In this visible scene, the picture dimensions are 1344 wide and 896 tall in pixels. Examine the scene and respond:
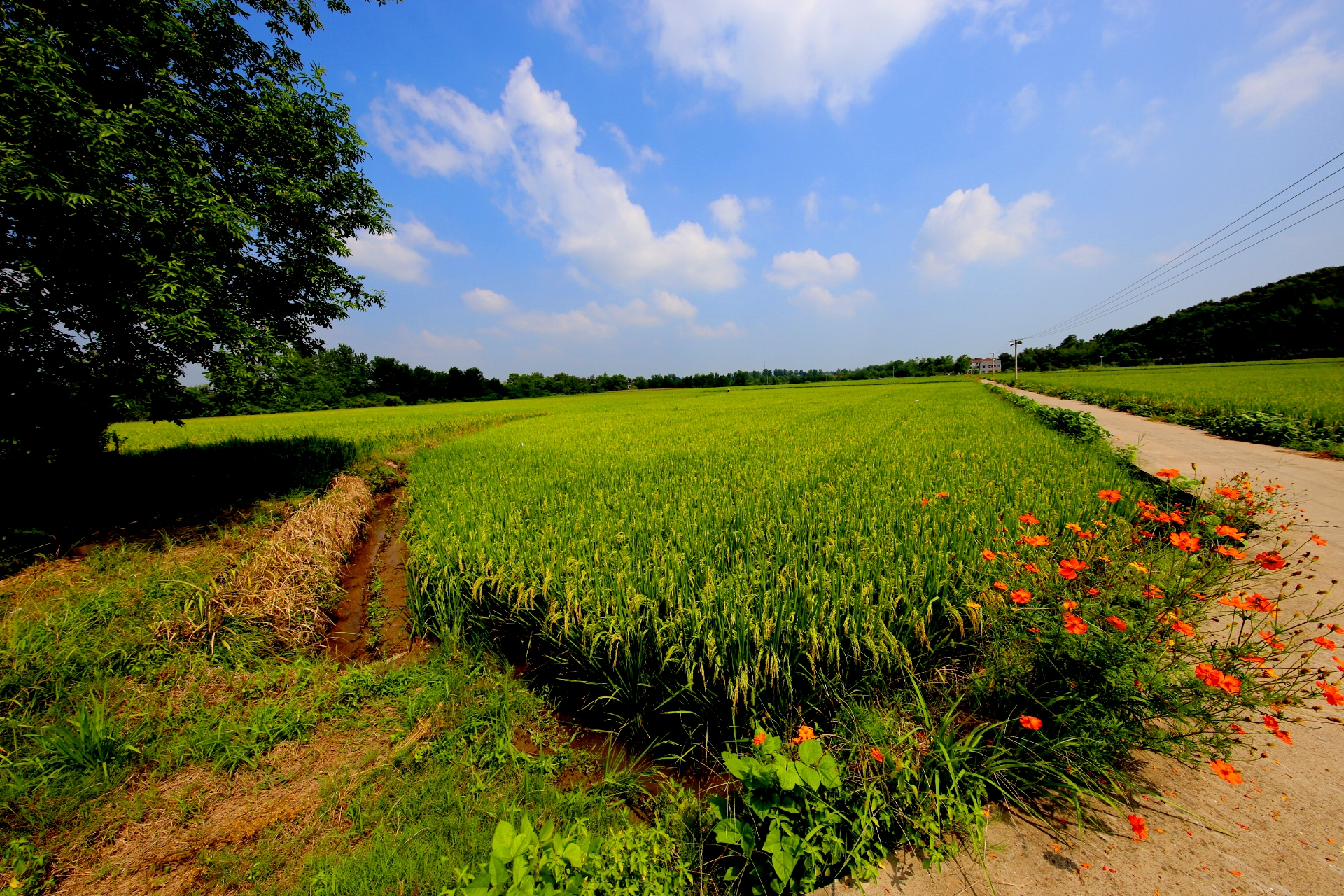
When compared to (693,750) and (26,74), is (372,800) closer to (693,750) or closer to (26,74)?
(693,750)

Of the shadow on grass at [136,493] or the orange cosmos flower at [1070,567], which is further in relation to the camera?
the shadow on grass at [136,493]

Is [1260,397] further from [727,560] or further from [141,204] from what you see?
[141,204]

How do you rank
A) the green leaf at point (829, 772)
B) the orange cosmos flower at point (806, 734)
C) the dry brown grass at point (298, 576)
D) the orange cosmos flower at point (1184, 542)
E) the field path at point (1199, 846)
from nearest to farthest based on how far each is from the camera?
the field path at point (1199, 846) < the green leaf at point (829, 772) < the orange cosmos flower at point (806, 734) < the orange cosmos flower at point (1184, 542) < the dry brown grass at point (298, 576)

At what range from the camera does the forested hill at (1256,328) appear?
41.7 meters

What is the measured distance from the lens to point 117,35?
415cm

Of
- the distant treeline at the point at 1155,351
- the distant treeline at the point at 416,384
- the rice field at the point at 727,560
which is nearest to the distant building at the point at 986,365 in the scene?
the distant treeline at the point at 1155,351

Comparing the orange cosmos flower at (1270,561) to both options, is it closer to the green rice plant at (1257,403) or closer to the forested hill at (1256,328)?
the green rice plant at (1257,403)

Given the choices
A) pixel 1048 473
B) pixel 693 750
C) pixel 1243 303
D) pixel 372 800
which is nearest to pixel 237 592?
pixel 372 800

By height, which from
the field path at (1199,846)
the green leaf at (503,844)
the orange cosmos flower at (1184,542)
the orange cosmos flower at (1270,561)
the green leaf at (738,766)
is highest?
the orange cosmos flower at (1184,542)

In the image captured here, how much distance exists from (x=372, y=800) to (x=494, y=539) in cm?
225

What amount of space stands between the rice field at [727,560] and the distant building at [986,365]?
11780 cm

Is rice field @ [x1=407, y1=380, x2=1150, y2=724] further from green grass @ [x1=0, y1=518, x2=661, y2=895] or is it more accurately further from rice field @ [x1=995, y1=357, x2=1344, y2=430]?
rice field @ [x1=995, y1=357, x2=1344, y2=430]

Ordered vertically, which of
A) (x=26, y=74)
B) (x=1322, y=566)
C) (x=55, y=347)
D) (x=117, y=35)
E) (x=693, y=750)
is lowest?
(x=693, y=750)

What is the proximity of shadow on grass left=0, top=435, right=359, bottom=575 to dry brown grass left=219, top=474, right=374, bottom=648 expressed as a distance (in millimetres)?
1054
